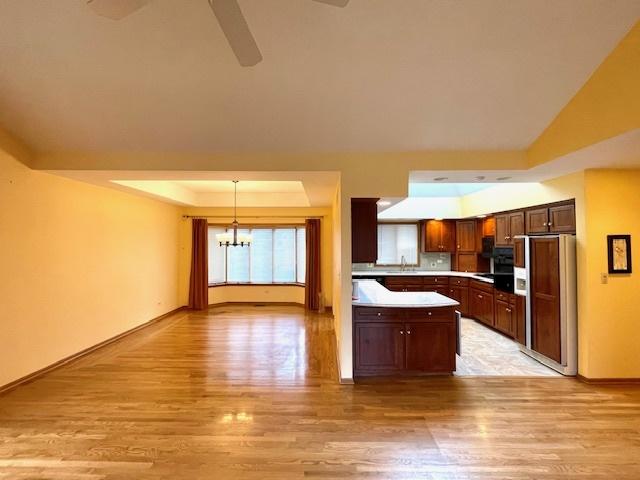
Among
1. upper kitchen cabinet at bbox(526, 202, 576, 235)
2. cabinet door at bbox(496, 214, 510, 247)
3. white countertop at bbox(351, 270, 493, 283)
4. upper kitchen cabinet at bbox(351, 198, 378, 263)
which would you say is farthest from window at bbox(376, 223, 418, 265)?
upper kitchen cabinet at bbox(351, 198, 378, 263)

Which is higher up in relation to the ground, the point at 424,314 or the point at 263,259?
the point at 263,259

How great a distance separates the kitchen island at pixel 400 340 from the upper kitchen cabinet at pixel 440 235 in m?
3.85

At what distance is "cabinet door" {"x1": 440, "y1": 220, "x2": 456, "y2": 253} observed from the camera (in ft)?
24.2

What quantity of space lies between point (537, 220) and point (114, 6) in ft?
17.1

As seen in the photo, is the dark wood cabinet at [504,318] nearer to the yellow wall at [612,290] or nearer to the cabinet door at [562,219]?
the yellow wall at [612,290]

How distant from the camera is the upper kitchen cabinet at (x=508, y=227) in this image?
511 centimetres

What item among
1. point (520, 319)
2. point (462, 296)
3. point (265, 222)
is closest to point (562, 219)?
point (520, 319)

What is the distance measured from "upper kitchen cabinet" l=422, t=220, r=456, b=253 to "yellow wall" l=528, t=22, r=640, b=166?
422cm

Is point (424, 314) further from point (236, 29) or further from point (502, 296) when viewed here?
point (236, 29)

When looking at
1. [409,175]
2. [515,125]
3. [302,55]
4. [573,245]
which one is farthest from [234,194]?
[573,245]

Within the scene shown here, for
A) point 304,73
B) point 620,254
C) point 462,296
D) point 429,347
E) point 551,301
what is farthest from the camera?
point 462,296

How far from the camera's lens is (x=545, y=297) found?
404cm

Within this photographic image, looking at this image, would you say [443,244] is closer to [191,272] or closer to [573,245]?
[573,245]

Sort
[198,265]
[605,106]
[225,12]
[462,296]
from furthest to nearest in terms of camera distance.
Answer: [198,265], [462,296], [605,106], [225,12]
